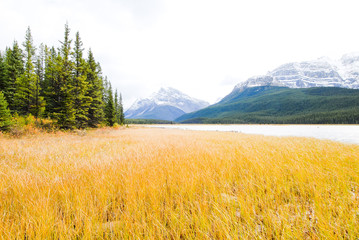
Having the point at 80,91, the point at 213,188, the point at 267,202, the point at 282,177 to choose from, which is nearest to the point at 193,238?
the point at 213,188

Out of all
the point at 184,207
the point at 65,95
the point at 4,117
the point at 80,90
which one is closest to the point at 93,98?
the point at 80,90

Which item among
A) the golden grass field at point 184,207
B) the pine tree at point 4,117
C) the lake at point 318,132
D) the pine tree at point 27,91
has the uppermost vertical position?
the pine tree at point 27,91

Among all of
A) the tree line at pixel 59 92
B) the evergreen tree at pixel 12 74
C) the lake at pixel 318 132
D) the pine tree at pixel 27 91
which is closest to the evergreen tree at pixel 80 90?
the tree line at pixel 59 92

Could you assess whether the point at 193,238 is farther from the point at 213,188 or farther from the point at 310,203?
the point at 310,203

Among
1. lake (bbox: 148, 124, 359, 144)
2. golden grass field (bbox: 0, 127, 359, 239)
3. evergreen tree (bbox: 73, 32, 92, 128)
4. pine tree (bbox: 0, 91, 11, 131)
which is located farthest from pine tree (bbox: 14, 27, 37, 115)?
lake (bbox: 148, 124, 359, 144)

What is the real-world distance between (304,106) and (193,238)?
244310 mm

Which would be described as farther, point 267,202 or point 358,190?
point 358,190

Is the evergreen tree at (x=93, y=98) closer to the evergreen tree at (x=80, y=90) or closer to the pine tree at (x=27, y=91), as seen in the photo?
the evergreen tree at (x=80, y=90)

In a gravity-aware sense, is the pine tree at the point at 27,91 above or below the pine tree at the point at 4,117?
above

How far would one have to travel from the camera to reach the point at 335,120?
105 m

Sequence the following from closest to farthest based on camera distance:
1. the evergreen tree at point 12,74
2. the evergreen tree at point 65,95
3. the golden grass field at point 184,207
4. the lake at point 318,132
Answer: the golden grass field at point 184,207, the evergreen tree at point 65,95, the evergreen tree at point 12,74, the lake at point 318,132

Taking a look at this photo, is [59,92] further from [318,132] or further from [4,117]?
[318,132]

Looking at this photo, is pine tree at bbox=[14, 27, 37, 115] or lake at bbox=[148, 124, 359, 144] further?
lake at bbox=[148, 124, 359, 144]

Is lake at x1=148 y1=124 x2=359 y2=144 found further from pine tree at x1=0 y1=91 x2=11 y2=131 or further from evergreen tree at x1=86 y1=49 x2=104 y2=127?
pine tree at x1=0 y1=91 x2=11 y2=131
